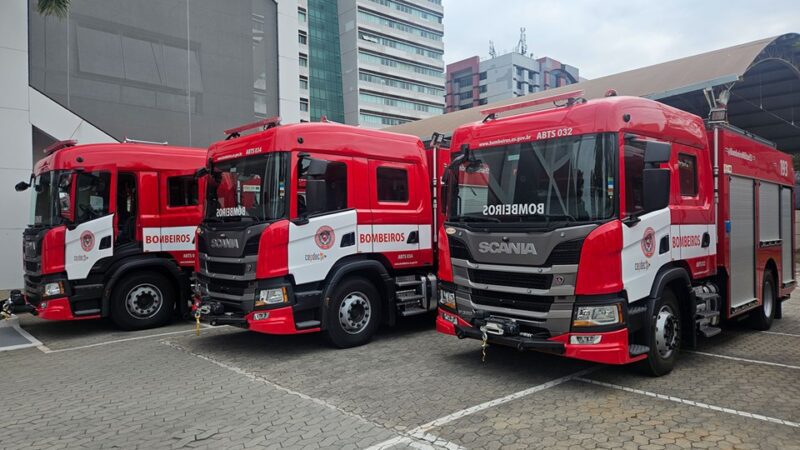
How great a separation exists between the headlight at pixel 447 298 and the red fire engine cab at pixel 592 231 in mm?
23

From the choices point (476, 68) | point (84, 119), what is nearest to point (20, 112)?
point (84, 119)

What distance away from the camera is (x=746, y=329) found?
27.6 feet

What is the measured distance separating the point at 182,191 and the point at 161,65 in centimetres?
845

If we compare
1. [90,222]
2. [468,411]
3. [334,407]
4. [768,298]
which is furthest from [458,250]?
[90,222]

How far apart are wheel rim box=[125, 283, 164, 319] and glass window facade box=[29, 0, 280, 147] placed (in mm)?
7932

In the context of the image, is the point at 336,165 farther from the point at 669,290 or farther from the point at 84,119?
the point at 84,119

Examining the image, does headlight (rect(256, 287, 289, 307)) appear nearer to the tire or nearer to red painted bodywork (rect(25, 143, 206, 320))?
Result: red painted bodywork (rect(25, 143, 206, 320))

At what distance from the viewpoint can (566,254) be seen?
16.8 ft

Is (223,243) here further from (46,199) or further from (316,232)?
(46,199)

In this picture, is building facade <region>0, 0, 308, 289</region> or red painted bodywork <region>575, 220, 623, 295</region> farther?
building facade <region>0, 0, 308, 289</region>

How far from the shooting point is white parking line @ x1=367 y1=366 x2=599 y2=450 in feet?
13.4

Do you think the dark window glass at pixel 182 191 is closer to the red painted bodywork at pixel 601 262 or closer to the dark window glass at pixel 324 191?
the dark window glass at pixel 324 191

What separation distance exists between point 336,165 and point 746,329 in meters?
6.89

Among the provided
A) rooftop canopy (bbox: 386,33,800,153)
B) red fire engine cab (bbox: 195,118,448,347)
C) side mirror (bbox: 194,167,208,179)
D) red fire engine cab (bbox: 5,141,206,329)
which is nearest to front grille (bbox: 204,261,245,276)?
red fire engine cab (bbox: 195,118,448,347)
